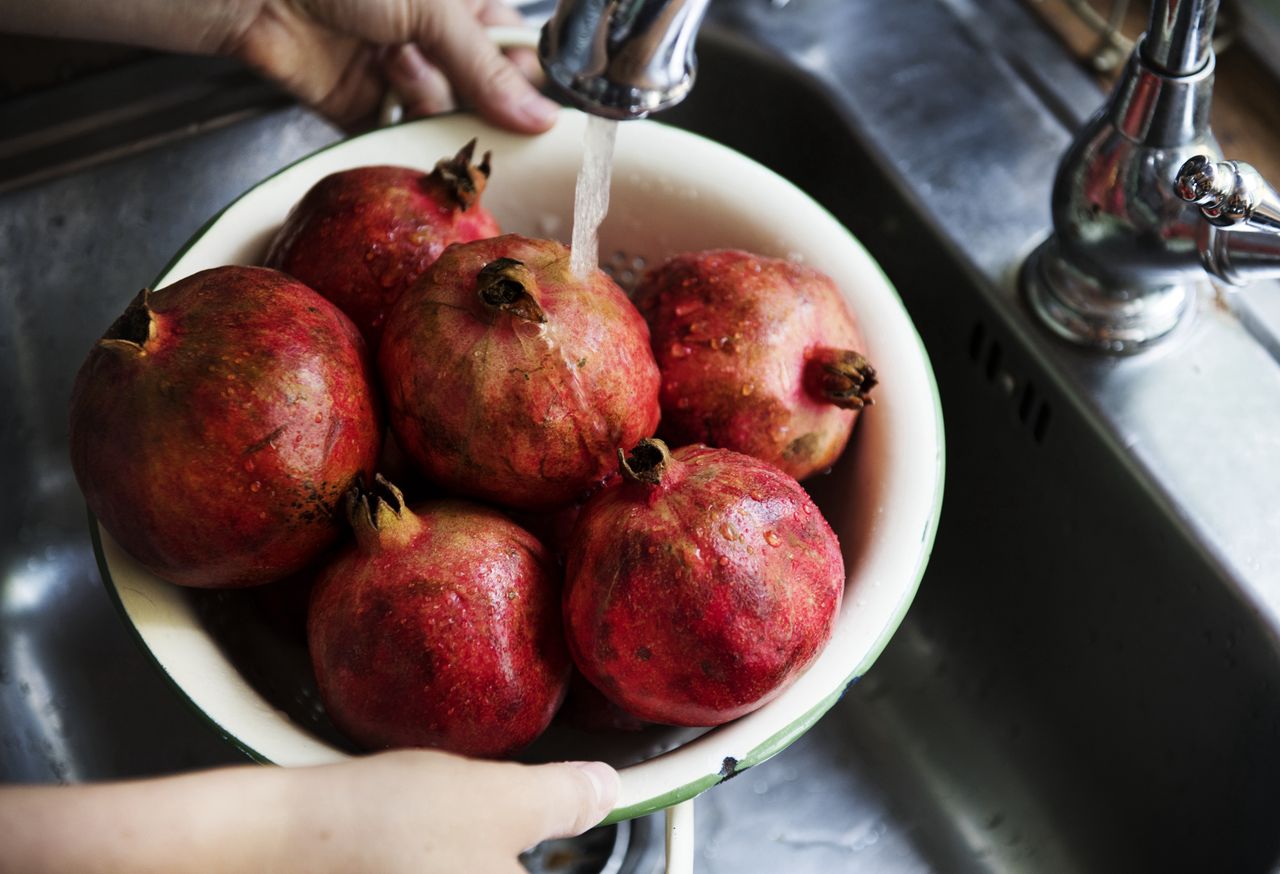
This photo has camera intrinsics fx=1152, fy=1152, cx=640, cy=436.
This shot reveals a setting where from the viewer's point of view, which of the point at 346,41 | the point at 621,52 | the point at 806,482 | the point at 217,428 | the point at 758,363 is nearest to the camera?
the point at 621,52

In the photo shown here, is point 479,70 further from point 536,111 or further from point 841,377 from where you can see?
point 841,377

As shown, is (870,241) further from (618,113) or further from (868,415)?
(618,113)

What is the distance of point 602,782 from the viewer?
0.59 metres

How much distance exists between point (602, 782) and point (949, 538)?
1.80ft

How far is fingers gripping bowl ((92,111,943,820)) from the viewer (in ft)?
2.03

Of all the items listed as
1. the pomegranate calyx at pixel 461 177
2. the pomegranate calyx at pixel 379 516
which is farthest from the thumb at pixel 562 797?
the pomegranate calyx at pixel 461 177

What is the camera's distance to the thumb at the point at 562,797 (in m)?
0.56

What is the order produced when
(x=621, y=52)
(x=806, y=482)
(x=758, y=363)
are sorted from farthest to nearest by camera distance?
(x=806, y=482) < (x=758, y=363) < (x=621, y=52)

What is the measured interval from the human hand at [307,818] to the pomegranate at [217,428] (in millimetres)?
136

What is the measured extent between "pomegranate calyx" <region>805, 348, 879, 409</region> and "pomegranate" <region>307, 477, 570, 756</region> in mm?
209

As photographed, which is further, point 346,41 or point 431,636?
point 346,41

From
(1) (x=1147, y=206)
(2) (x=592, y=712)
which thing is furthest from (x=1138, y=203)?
(2) (x=592, y=712)

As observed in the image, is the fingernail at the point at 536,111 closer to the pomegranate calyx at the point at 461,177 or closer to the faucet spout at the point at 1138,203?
the pomegranate calyx at the point at 461,177

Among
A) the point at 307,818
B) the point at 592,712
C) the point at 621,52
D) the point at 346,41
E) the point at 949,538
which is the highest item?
the point at 621,52
